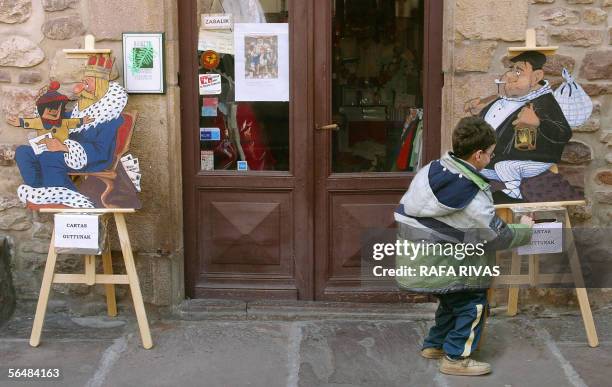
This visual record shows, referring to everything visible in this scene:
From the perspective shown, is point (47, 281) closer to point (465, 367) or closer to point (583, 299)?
point (465, 367)

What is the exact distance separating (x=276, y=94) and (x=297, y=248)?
0.97 m

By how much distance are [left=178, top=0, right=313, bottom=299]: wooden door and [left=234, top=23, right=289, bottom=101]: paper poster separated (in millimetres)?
52

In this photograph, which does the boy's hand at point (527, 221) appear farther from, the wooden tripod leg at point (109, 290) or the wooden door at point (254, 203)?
the wooden tripod leg at point (109, 290)

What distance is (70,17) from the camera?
16.3 feet

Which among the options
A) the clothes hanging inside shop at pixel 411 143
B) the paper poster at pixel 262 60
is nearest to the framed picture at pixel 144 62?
the paper poster at pixel 262 60

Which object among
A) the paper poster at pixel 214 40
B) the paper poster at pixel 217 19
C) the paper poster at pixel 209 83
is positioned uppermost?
the paper poster at pixel 217 19

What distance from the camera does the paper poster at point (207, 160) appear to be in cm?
530

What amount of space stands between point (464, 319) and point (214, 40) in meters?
2.30

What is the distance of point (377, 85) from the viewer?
5.21 m

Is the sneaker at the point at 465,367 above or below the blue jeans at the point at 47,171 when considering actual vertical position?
below

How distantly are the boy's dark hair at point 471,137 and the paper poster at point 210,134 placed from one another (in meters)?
1.76

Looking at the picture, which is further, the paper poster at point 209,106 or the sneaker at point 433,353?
the paper poster at point 209,106

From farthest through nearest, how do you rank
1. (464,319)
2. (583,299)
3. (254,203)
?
1. (254,203)
2. (583,299)
3. (464,319)

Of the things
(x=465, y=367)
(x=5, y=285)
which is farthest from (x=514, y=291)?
(x=5, y=285)
